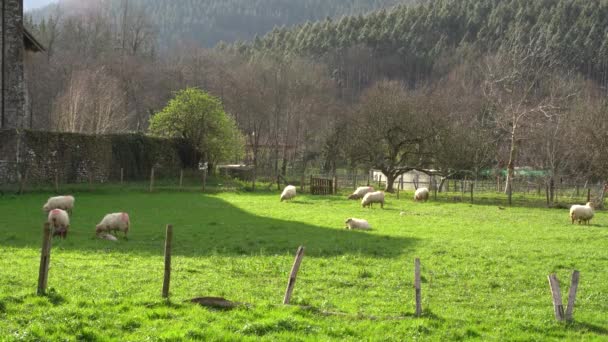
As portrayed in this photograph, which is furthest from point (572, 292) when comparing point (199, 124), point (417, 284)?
point (199, 124)

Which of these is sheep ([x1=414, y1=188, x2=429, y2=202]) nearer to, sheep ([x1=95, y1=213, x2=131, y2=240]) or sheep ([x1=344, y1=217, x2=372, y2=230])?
sheep ([x1=344, y1=217, x2=372, y2=230])

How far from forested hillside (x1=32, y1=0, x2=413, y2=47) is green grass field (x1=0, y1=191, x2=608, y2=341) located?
13371 cm

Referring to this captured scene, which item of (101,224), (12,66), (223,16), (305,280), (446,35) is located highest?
(223,16)

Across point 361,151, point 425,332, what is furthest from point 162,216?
point 361,151

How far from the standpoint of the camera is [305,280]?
40.2ft

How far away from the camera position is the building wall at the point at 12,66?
3919cm

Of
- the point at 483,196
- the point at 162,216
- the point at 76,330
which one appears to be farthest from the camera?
the point at 483,196

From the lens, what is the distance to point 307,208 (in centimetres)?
3044

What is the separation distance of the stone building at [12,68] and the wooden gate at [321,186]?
20735 mm

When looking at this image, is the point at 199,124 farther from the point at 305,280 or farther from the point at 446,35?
the point at 446,35

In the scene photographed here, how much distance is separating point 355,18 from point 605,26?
170 ft

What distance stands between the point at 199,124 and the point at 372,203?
81.3 ft

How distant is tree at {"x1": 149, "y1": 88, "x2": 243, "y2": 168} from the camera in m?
52.2

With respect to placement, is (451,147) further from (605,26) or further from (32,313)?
(605,26)
